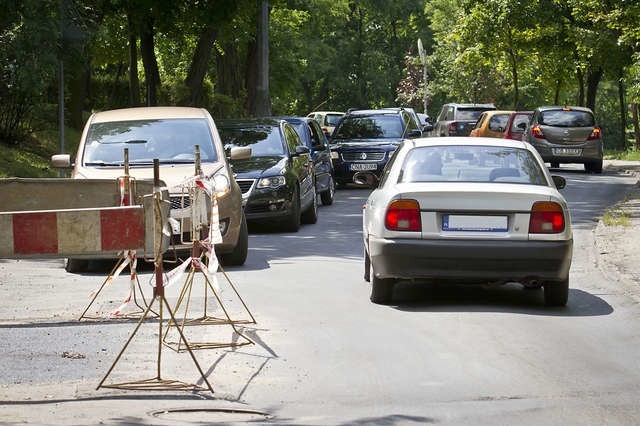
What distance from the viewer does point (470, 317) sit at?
10570mm

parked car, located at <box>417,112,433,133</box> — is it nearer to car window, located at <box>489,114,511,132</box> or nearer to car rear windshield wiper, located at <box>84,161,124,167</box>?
car window, located at <box>489,114,511,132</box>

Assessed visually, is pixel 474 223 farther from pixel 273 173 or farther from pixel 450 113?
pixel 450 113

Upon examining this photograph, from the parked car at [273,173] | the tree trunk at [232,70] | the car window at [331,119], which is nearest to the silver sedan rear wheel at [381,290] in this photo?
the parked car at [273,173]

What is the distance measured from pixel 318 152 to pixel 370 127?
6.49m

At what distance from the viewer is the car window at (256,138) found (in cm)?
1997

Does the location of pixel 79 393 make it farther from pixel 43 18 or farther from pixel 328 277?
pixel 43 18

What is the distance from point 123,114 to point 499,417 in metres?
10.1

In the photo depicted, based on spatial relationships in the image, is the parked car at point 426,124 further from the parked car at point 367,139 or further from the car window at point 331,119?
the car window at point 331,119

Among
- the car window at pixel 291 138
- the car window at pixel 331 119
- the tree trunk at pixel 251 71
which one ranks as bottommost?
the car window at pixel 331 119

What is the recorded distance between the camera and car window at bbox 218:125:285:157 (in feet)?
65.5

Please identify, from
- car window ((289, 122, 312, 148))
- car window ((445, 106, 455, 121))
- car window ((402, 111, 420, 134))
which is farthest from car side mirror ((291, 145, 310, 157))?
car window ((445, 106, 455, 121))

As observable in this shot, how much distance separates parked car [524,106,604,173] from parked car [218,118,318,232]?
15002 mm

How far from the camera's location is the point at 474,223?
10938mm

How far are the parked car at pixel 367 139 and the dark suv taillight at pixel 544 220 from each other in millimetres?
17548
